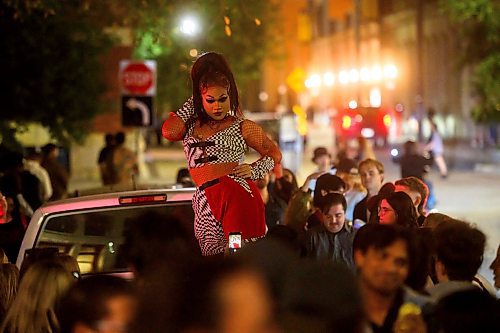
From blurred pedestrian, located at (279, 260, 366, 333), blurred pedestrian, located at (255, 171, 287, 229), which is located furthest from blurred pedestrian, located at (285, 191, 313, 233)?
blurred pedestrian, located at (279, 260, 366, 333)

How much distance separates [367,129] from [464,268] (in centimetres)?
2519

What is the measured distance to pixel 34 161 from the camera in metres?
14.2

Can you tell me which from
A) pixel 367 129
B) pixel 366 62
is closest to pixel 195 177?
pixel 367 129

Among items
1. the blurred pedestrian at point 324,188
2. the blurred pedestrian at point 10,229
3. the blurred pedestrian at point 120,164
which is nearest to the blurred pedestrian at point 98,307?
the blurred pedestrian at point 324,188

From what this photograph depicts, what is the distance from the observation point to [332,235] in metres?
7.72

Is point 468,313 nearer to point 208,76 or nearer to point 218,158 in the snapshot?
point 218,158

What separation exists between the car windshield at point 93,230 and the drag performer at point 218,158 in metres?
0.84

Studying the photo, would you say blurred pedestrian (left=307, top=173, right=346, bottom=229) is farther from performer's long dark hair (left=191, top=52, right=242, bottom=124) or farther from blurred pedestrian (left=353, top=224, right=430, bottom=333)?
blurred pedestrian (left=353, top=224, right=430, bottom=333)

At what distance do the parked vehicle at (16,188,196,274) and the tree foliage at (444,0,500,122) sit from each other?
20296 millimetres

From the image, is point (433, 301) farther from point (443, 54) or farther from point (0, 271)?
point (443, 54)

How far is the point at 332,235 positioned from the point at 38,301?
320 centimetres

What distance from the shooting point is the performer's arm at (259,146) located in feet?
21.8

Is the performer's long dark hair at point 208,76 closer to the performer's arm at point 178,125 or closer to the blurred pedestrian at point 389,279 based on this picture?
the performer's arm at point 178,125

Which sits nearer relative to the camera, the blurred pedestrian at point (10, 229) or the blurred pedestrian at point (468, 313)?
the blurred pedestrian at point (468, 313)
